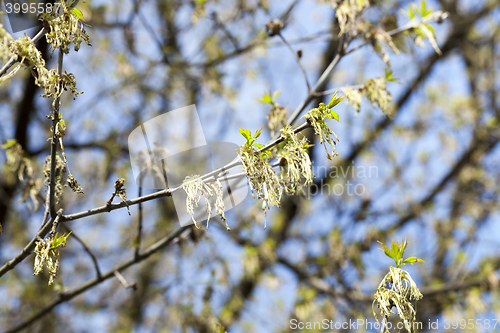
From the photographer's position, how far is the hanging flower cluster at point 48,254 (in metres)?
1.20

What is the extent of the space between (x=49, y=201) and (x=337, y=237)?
3.48 meters

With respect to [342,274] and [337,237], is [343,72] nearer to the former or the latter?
[337,237]

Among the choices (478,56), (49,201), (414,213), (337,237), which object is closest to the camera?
(49,201)

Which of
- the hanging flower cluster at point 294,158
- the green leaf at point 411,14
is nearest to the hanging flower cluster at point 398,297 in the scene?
the hanging flower cluster at point 294,158

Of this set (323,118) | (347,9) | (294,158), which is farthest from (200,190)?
(347,9)

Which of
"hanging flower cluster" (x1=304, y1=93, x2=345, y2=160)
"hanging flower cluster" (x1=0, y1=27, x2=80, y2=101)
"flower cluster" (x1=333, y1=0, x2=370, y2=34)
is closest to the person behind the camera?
"hanging flower cluster" (x1=0, y1=27, x2=80, y2=101)

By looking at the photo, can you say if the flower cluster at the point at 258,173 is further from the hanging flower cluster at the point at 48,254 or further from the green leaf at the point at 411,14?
the green leaf at the point at 411,14

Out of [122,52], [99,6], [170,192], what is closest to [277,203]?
[170,192]

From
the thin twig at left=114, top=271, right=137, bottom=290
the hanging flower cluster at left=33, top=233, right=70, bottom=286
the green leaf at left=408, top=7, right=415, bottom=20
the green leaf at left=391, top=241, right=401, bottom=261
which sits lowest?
the green leaf at left=391, top=241, right=401, bottom=261

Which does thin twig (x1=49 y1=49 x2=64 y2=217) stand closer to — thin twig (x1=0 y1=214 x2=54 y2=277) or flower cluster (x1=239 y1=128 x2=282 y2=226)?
thin twig (x1=0 y1=214 x2=54 y2=277)

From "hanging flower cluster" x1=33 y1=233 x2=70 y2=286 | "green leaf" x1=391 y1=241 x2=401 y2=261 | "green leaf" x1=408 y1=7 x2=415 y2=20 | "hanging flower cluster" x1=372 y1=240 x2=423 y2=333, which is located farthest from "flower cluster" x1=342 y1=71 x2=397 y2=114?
"hanging flower cluster" x1=33 y1=233 x2=70 y2=286

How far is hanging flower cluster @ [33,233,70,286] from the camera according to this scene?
1.20 m

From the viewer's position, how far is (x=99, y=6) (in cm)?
405

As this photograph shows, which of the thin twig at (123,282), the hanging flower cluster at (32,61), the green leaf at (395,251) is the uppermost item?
the hanging flower cluster at (32,61)
